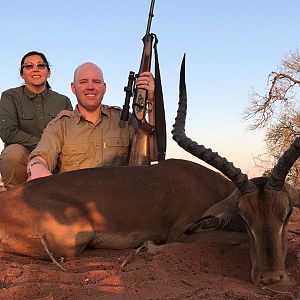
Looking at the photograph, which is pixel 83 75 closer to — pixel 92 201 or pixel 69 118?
pixel 69 118

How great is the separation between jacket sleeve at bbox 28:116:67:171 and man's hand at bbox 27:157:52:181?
86 mm

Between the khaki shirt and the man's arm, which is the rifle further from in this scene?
the man's arm

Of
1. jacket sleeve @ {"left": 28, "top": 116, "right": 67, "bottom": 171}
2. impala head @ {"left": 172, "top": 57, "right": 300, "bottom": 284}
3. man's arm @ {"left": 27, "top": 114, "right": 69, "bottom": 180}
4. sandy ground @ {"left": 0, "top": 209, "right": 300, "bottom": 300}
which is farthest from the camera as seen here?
jacket sleeve @ {"left": 28, "top": 116, "right": 67, "bottom": 171}

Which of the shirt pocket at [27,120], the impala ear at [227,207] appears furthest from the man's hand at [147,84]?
the impala ear at [227,207]

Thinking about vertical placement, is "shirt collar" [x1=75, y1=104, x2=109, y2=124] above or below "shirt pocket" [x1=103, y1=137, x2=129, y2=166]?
above

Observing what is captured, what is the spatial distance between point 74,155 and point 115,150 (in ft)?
1.79

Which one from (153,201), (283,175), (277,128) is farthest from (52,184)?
(277,128)

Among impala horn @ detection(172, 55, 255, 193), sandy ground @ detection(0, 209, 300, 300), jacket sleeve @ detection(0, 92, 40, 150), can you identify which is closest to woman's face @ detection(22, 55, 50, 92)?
jacket sleeve @ detection(0, 92, 40, 150)

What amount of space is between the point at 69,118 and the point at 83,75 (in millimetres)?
617

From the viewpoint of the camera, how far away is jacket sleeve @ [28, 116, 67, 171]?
21.7 ft

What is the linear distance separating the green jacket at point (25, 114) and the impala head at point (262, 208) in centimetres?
372

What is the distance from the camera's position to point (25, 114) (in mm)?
8273

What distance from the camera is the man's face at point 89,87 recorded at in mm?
7027

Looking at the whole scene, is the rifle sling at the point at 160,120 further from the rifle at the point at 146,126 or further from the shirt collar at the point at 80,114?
the shirt collar at the point at 80,114
